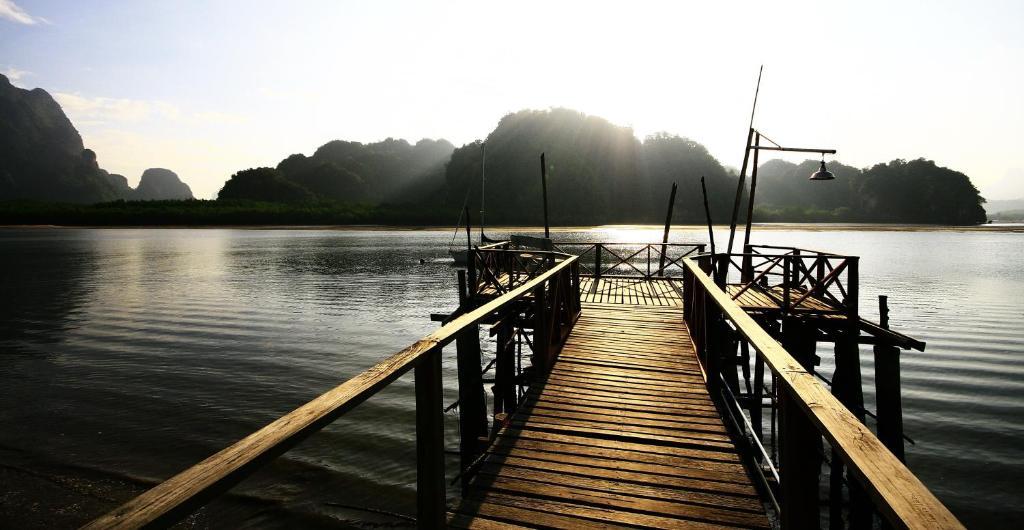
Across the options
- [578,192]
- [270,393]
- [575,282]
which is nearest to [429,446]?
[575,282]

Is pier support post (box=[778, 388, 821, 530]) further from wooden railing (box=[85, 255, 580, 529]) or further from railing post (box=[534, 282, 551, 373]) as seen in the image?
railing post (box=[534, 282, 551, 373])

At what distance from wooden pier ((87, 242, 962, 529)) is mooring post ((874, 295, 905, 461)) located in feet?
0.07

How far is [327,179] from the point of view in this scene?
604ft

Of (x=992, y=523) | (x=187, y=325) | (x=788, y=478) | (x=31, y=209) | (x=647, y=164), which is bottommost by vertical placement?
(x=992, y=523)

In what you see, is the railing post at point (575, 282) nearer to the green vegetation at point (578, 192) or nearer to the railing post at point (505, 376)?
the railing post at point (505, 376)

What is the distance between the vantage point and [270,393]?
11797mm

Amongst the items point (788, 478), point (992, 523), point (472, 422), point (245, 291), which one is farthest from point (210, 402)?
point (245, 291)

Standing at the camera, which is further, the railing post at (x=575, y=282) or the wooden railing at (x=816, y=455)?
the railing post at (x=575, y=282)

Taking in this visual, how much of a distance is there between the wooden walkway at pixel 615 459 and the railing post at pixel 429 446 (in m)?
0.52

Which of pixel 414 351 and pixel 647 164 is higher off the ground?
pixel 647 164

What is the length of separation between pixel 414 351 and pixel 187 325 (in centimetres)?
1971

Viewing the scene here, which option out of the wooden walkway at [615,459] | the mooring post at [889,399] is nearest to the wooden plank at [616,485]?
the wooden walkway at [615,459]

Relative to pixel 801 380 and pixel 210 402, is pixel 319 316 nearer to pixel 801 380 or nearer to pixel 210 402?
pixel 210 402

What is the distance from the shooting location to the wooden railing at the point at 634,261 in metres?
16.9
